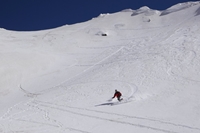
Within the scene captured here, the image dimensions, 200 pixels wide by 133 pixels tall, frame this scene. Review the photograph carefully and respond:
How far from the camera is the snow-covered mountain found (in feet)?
49.2

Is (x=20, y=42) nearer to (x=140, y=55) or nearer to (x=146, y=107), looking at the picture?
(x=140, y=55)

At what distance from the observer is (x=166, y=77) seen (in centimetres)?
2123

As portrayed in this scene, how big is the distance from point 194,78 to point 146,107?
20.3 ft

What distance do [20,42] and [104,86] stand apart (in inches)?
894

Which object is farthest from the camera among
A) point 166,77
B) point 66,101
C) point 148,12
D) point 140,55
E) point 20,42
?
point 148,12

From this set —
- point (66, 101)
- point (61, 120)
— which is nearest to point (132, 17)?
point (66, 101)

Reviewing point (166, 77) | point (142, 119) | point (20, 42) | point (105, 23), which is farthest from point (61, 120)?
point (105, 23)

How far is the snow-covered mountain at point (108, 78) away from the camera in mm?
14992

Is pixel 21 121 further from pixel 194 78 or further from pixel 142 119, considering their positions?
pixel 194 78

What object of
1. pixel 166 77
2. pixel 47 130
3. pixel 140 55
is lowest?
pixel 47 130

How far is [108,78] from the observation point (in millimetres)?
23422

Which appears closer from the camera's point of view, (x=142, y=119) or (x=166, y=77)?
(x=142, y=119)

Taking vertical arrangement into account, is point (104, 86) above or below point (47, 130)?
above

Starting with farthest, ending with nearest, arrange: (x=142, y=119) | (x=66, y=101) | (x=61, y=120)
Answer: (x=66, y=101)
(x=61, y=120)
(x=142, y=119)
